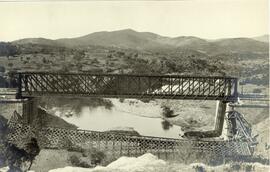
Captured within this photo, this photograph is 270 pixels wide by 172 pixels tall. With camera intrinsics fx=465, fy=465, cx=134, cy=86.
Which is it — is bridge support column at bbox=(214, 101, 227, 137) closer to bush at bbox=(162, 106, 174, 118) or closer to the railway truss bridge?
the railway truss bridge

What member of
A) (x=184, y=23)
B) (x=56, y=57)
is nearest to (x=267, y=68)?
(x=184, y=23)

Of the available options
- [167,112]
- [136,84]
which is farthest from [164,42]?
[167,112]

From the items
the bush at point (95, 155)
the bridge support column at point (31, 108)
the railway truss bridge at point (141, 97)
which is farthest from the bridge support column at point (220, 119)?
the bridge support column at point (31, 108)

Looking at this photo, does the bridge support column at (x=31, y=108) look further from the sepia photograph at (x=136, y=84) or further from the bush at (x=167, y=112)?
the bush at (x=167, y=112)

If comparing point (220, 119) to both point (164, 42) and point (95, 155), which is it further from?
point (95, 155)

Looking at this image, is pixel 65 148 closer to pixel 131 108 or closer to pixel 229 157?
pixel 131 108

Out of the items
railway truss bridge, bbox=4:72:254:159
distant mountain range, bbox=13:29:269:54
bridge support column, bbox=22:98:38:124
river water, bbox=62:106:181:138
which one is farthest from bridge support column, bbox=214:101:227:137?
bridge support column, bbox=22:98:38:124
